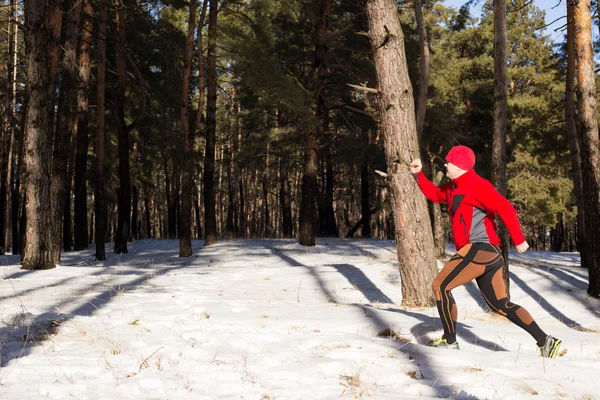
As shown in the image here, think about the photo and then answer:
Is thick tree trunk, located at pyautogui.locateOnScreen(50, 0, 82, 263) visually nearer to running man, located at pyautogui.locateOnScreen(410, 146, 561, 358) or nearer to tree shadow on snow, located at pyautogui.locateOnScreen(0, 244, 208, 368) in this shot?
tree shadow on snow, located at pyautogui.locateOnScreen(0, 244, 208, 368)

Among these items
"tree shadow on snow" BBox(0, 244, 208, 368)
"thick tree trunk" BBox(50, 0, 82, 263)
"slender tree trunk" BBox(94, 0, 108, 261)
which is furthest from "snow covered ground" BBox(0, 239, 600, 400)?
"slender tree trunk" BBox(94, 0, 108, 261)

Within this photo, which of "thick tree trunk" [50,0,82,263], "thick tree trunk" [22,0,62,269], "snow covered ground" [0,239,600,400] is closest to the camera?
"snow covered ground" [0,239,600,400]

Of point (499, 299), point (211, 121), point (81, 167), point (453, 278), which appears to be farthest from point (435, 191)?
point (81, 167)

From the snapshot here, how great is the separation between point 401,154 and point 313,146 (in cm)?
1099

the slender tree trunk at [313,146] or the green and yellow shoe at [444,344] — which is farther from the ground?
the slender tree trunk at [313,146]

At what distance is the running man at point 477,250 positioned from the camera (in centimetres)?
481

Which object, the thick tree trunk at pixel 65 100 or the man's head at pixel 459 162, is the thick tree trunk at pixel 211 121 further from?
the man's head at pixel 459 162

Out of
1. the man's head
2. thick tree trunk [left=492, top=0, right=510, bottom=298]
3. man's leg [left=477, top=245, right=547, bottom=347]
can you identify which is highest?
thick tree trunk [left=492, top=0, right=510, bottom=298]

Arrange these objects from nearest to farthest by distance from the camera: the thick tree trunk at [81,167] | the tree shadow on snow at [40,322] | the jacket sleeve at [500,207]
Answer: the tree shadow on snow at [40,322] → the jacket sleeve at [500,207] → the thick tree trunk at [81,167]

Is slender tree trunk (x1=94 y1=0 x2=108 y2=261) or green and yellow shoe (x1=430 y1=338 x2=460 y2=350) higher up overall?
slender tree trunk (x1=94 y1=0 x2=108 y2=261)

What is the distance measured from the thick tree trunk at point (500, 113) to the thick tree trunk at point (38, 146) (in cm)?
823

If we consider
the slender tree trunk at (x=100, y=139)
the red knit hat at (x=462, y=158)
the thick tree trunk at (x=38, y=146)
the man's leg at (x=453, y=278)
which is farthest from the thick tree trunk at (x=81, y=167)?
the man's leg at (x=453, y=278)

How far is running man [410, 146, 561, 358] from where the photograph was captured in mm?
4812

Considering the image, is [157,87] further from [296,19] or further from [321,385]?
[321,385]
